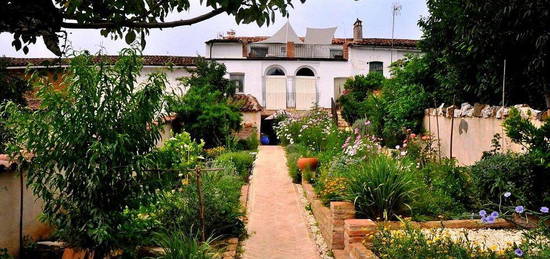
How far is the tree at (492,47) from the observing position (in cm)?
782

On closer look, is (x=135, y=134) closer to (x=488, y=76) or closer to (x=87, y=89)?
(x=87, y=89)

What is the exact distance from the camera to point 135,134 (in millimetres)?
4734

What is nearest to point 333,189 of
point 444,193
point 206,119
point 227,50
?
point 444,193

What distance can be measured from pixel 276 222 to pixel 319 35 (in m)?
27.2

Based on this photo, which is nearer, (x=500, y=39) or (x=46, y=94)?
(x=46, y=94)

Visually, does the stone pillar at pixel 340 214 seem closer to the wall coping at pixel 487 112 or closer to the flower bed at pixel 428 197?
the flower bed at pixel 428 197

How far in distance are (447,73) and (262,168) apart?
662 cm

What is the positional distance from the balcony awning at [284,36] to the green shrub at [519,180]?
92.4 ft

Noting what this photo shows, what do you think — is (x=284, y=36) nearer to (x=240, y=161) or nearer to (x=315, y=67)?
(x=315, y=67)

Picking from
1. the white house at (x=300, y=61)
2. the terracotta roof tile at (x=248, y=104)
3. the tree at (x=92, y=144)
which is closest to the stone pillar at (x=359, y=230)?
the tree at (x=92, y=144)

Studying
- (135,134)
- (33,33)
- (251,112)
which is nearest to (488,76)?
(135,134)

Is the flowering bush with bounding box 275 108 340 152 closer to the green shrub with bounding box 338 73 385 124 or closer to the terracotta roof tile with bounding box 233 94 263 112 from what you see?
the green shrub with bounding box 338 73 385 124

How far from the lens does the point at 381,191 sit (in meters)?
6.39

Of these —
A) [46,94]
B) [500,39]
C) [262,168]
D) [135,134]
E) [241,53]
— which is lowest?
[262,168]
